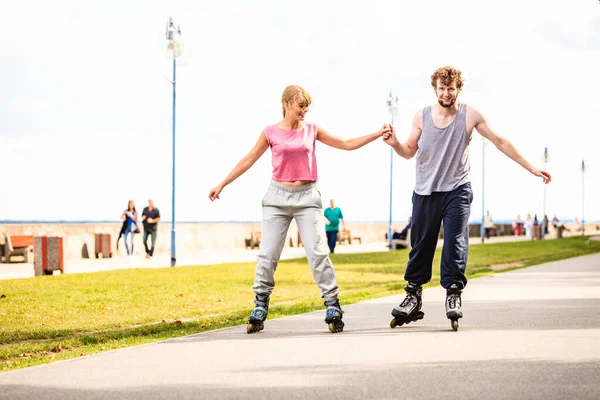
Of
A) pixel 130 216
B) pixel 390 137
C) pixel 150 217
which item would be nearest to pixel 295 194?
pixel 390 137

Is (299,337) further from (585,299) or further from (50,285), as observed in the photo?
(50,285)

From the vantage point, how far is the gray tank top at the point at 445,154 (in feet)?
24.3

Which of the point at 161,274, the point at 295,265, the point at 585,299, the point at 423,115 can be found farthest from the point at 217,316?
the point at 295,265

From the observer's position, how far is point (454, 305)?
24.3 feet

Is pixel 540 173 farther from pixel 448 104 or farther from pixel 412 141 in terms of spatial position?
pixel 412 141

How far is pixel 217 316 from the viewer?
9891mm

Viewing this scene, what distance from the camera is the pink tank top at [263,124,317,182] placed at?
290 inches

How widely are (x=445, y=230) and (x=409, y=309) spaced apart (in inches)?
29.6

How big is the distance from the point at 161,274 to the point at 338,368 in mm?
13312

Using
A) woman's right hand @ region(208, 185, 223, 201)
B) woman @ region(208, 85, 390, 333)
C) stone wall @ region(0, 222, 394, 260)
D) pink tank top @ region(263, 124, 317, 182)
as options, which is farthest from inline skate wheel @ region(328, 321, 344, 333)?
stone wall @ region(0, 222, 394, 260)

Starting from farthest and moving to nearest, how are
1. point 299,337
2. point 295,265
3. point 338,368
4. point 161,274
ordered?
point 295,265
point 161,274
point 299,337
point 338,368

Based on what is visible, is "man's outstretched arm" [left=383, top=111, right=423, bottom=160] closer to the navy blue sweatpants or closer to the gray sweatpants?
the navy blue sweatpants

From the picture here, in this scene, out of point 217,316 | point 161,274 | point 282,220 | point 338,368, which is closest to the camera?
point 338,368

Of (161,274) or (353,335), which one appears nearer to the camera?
(353,335)
